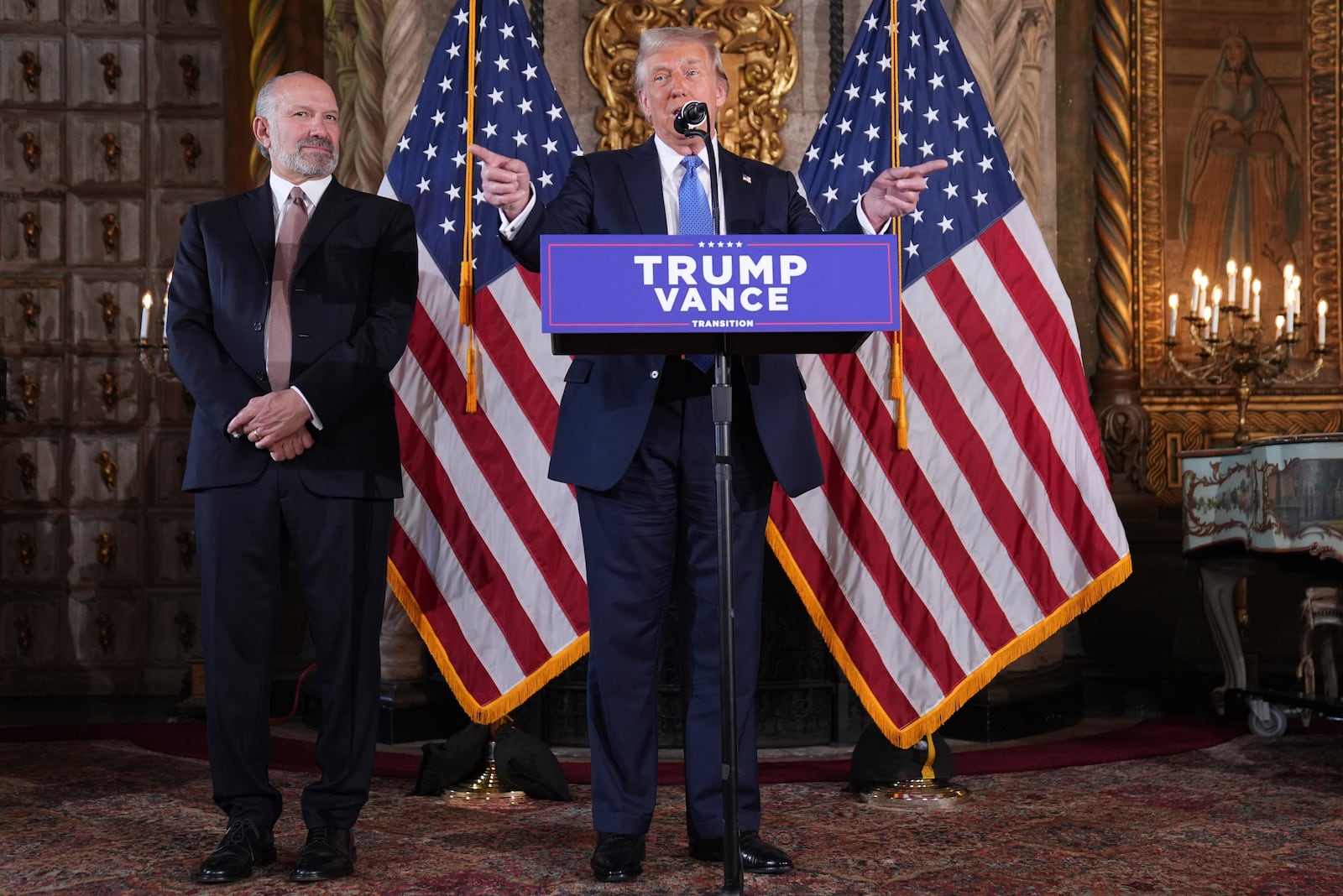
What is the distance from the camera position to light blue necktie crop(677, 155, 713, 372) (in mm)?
3109

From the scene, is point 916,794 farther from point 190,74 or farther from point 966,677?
point 190,74

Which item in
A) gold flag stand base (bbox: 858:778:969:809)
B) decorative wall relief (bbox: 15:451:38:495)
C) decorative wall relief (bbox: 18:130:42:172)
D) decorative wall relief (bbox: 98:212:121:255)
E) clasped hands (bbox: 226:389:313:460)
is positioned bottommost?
gold flag stand base (bbox: 858:778:969:809)

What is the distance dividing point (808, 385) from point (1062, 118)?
2.95 metres

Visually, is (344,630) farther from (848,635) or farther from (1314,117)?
(1314,117)

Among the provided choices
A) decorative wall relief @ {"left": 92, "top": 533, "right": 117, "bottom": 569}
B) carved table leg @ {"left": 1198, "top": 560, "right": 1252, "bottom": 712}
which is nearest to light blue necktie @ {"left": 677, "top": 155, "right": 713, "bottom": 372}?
carved table leg @ {"left": 1198, "top": 560, "right": 1252, "bottom": 712}

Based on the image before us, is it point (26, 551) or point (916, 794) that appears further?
point (26, 551)

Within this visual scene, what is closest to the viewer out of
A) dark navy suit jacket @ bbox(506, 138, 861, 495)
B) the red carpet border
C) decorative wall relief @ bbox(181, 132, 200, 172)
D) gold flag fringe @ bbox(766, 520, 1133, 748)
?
dark navy suit jacket @ bbox(506, 138, 861, 495)

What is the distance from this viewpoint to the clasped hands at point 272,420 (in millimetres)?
3086

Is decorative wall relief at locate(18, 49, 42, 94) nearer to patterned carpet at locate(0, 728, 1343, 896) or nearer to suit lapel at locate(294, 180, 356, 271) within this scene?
patterned carpet at locate(0, 728, 1343, 896)

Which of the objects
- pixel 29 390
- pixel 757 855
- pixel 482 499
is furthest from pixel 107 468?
pixel 757 855

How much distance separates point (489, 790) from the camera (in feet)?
13.2

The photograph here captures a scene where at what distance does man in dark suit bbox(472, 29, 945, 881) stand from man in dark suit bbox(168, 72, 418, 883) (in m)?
0.52

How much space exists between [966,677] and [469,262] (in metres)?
1.91

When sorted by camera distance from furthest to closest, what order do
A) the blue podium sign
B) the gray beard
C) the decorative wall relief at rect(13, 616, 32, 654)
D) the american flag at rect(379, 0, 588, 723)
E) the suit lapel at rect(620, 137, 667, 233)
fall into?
the decorative wall relief at rect(13, 616, 32, 654), the american flag at rect(379, 0, 588, 723), the gray beard, the suit lapel at rect(620, 137, 667, 233), the blue podium sign
